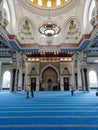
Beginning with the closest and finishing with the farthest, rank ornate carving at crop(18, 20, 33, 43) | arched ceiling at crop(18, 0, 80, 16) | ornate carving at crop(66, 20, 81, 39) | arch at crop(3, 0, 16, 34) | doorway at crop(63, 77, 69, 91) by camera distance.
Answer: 1. arch at crop(3, 0, 16, 34)
2. arched ceiling at crop(18, 0, 80, 16)
3. ornate carving at crop(66, 20, 81, 39)
4. ornate carving at crop(18, 20, 33, 43)
5. doorway at crop(63, 77, 69, 91)

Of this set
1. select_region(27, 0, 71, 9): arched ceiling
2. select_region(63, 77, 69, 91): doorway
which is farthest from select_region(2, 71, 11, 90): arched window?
select_region(27, 0, 71, 9): arched ceiling

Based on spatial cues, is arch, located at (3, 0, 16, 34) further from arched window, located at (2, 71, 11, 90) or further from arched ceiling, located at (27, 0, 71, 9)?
arched window, located at (2, 71, 11, 90)

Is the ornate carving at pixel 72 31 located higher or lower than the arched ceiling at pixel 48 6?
lower

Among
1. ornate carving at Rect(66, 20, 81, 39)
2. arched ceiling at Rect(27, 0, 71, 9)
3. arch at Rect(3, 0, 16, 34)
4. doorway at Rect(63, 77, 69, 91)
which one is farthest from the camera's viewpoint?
doorway at Rect(63, 77, 69, 91)

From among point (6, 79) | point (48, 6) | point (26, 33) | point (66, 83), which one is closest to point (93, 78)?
point (66, 83)

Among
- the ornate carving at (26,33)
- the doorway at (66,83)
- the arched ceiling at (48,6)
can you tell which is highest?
the arched ceiling at (48,6)

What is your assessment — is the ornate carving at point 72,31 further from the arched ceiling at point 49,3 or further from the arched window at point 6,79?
the arched window at point 6,79

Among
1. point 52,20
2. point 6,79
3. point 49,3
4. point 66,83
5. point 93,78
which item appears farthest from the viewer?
point 66,83

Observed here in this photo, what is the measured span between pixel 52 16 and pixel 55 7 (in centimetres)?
115

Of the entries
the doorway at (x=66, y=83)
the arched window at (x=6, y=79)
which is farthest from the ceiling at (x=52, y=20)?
the doorway at (x=66, y=83)

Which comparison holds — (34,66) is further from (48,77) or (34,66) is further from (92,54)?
(92,54)

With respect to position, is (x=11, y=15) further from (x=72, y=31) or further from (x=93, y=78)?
(x=93, y=78)

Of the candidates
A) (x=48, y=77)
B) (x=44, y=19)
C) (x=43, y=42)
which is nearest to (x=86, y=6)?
(x=44, y=19)

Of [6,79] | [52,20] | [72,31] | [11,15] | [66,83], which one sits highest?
[52,20]
